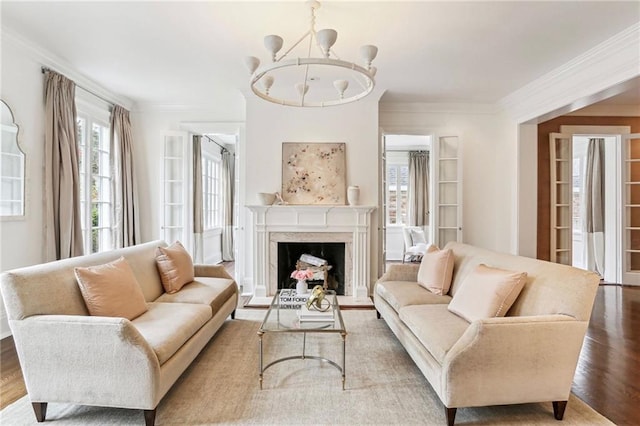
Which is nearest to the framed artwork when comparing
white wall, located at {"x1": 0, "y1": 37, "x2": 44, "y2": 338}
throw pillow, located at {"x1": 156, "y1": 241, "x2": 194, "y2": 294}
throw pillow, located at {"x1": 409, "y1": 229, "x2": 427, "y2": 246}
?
throw pillow, located at {"x1": 156, "y1": 241, "x2": 194, "y2": 294}

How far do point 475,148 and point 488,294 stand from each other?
3.67 m

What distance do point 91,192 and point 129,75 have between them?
1.55 meters

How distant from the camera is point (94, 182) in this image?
4621mm

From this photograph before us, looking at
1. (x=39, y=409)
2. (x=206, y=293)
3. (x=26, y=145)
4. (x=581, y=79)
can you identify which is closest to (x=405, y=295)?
(x=206, y=293)

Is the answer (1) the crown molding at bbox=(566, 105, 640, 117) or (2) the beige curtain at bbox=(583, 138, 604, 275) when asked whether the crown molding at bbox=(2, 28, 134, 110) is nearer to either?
(1) the crown molding at bbox=(566, 105, 640, 117)

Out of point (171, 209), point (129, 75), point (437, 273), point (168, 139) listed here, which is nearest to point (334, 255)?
point (437, 273)

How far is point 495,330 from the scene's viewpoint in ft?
6.09

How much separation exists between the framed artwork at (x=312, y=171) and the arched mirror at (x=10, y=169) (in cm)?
275

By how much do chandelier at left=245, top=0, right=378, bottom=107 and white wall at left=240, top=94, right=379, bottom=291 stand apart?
9.8 inches

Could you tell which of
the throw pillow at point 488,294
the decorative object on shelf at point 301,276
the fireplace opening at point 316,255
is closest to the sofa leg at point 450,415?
the throw pillow at point 488,294

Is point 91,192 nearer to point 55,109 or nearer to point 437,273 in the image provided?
point 55,109

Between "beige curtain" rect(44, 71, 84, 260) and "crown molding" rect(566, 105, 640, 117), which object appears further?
"crown molding" rect(566, 105, 640, 117)

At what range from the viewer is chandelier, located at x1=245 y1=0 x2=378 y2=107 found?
2.30 meters

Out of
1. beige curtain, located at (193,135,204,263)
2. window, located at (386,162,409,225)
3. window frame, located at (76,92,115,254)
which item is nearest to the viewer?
window frame, located at (76,92,115,254)
